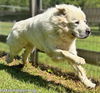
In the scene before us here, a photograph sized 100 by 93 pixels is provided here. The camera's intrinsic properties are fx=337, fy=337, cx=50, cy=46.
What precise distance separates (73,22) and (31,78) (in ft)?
5.67

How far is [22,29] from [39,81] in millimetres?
1289

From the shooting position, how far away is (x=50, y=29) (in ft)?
20.5

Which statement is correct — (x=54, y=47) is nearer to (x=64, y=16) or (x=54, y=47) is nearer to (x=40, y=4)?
(x=64, y=16)

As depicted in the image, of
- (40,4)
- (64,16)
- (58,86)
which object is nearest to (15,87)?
(58,86)

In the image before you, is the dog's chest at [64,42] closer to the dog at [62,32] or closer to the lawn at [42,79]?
the dog at [62,32]

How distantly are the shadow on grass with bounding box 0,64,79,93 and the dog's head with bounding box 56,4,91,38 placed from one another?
1.06 m

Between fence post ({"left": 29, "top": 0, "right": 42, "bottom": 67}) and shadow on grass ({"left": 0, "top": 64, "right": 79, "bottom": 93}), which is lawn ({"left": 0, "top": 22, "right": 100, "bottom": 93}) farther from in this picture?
fence post ({"left": 29, "top": 0, "right": 42, "bottom": 67})

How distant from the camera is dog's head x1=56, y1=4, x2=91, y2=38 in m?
5.94

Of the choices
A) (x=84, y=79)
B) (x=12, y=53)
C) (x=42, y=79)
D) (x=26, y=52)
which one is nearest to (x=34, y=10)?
(x=26, y=52)

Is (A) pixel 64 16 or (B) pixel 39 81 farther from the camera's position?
(B) pixel 39 81

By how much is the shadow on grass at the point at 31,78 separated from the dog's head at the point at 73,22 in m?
1.06

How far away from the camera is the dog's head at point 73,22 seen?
19.5 ft

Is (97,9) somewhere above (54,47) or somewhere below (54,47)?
above

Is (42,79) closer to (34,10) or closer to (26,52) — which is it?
(26,52)
